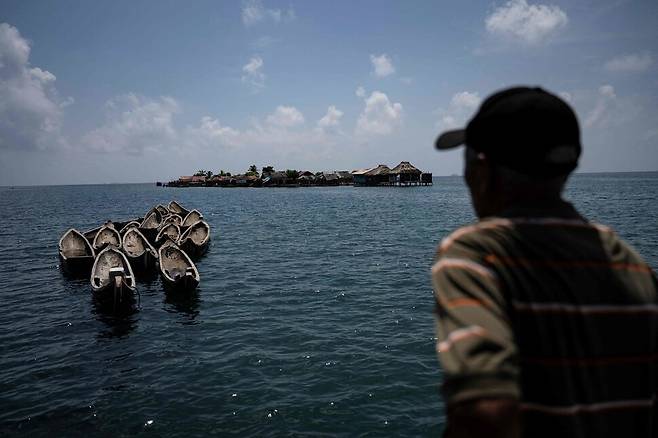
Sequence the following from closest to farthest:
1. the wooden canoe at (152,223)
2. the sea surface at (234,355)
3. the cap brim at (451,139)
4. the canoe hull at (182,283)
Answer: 1. the cap brim at (451,139)
2. the sea surface at (234,355)
3. the canoe hull at (182,283)
4. the wooden canoe at (152,223)

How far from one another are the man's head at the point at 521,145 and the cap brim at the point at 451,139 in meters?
0.07

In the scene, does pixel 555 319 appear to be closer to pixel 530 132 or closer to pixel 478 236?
pixel 478 236

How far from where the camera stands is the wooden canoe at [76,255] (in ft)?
72.8

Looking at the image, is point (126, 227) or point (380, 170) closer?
point (126, 227)

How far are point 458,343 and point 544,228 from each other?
550 millimetres

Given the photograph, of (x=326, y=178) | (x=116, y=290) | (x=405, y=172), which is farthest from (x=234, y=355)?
(x=326, y=178)

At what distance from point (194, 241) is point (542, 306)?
2844 centimetres

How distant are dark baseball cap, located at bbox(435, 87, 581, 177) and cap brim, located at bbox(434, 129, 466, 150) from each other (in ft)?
0.47

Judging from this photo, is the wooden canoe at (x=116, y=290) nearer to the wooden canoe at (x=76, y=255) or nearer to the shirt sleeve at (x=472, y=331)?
the wooden canoe at (x=76, y=255)

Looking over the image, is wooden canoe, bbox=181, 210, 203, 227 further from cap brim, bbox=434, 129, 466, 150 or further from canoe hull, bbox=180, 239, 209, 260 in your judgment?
cap brim, bbox=434, 129, 466, 150

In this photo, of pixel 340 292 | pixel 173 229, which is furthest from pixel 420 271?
pixel 173 229

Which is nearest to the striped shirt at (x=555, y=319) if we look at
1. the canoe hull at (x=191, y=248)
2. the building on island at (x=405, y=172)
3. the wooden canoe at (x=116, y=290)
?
the wooden canoe at (x=116, y=290)

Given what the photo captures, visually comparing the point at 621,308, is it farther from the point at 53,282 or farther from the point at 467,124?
the point at 53,282

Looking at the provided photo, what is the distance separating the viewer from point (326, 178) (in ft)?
488
